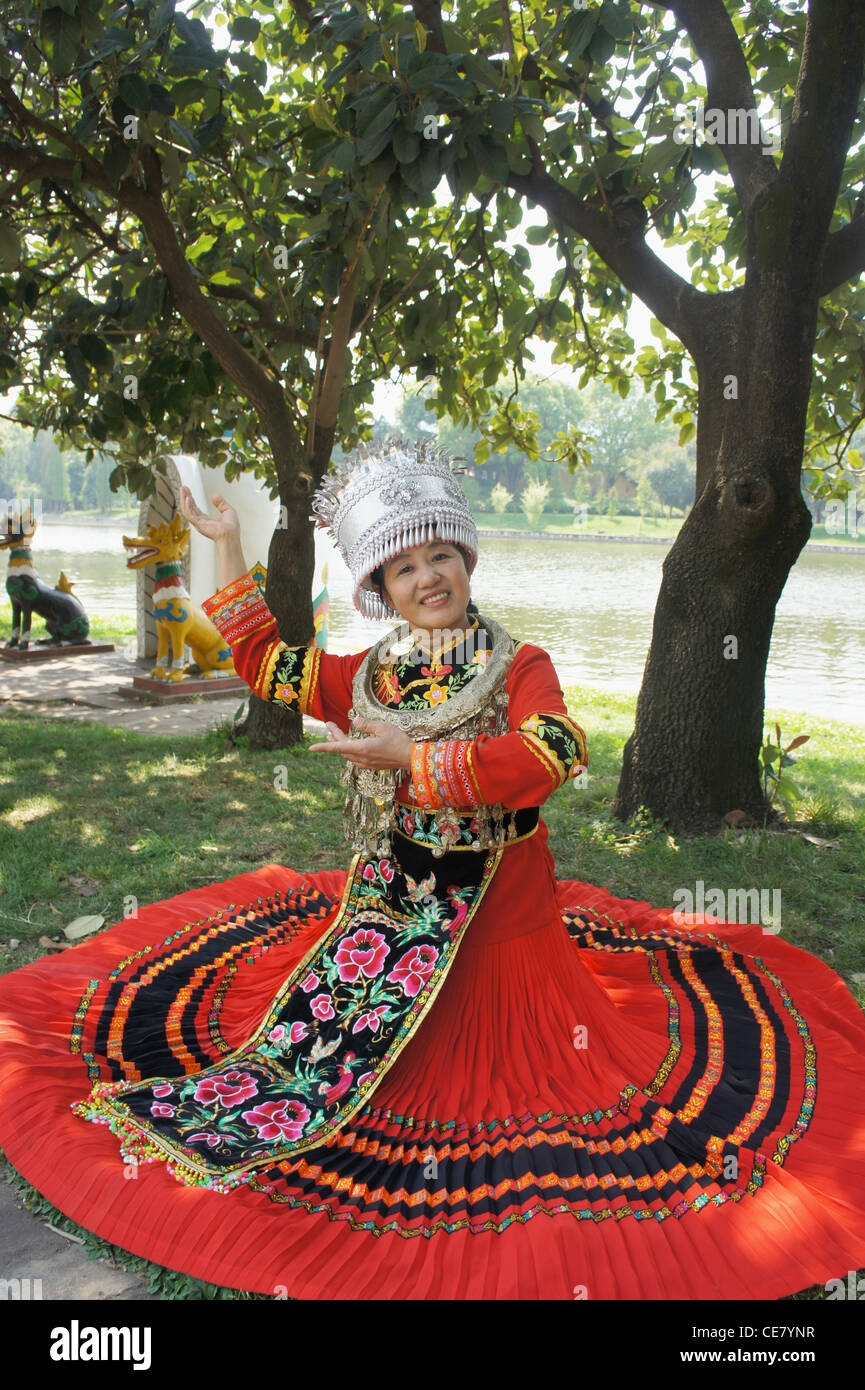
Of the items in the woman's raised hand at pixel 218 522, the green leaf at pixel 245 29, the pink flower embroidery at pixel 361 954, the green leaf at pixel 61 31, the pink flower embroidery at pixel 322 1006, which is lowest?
the pink flower embroidery at pixel 322 1006

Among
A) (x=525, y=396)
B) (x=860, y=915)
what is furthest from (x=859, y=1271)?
(x=525, y=396)

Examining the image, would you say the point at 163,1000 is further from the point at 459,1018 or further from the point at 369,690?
the point at 369,690

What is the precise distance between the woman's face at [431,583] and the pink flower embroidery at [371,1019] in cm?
101

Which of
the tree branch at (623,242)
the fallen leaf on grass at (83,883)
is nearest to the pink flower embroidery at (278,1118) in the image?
the fallen leaf on grass at (83,883)

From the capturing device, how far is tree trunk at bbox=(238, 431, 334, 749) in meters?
5.84

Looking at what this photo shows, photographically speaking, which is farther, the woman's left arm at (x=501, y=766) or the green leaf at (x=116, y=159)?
the green leaf at (x=116, y=159)

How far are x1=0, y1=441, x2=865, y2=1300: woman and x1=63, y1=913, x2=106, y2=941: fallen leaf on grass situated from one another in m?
0.44

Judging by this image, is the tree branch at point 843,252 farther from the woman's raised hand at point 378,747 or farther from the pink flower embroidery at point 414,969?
the pink flower embroidery at point 414,969

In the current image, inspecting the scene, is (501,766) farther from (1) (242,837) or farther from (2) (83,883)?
(1) (242,837)

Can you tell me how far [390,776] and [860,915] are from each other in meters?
2.41

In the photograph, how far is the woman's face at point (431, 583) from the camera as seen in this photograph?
8.59 feet

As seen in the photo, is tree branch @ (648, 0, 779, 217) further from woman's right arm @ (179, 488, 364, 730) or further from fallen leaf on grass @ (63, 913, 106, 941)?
fallen leaf on grass @ (63, 913, 106, 941)

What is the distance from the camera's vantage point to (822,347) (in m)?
5.36

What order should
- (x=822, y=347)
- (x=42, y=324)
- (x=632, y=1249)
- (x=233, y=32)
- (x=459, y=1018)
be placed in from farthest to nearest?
1. (x=42, y=324)
2. (x=822, y=347)
3. (x=233, y=32)
4. (x=459, y=1018)
5. (x=632, y=1249)
